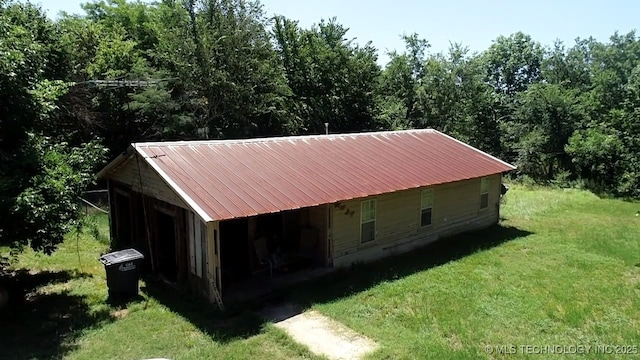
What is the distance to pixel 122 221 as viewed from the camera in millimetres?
13266

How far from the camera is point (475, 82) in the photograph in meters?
34.2

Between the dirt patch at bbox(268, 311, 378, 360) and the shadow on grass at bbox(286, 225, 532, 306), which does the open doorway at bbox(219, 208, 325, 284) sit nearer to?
the shadow on grass at bbox(286, 225, 532, 306)

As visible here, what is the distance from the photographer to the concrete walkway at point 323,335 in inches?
304

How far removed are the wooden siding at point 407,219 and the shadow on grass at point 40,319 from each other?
18.5ft

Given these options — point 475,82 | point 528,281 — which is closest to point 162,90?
point 528,281

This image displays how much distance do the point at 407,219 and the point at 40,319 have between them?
9.18 meters

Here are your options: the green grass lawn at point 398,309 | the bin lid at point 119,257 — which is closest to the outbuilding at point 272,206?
the green grass lawn at point 398,309

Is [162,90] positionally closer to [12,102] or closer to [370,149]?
[370,149]

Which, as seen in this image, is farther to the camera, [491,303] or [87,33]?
[87,33]

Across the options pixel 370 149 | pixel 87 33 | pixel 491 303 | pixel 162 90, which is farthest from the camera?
pixel 87 33

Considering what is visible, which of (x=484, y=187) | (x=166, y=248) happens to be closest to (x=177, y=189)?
(x=166, y=248)

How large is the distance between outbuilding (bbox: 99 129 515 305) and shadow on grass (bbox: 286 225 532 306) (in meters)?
0.39

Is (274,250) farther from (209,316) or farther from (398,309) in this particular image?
(398,309)

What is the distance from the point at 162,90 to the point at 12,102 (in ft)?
42.2
